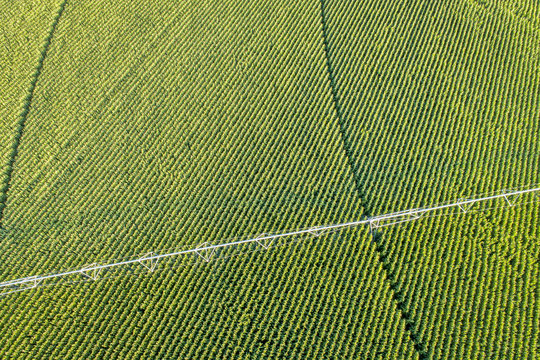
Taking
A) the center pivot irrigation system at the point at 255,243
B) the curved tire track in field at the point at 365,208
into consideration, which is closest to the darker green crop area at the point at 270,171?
the curved tire track in field at the point at 365,208

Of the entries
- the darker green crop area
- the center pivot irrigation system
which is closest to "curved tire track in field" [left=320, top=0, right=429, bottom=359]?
the darker green crop area

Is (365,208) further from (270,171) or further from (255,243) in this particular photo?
(255,243)

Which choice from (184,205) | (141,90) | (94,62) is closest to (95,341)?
(184,205)

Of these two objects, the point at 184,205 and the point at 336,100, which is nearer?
the point at 184,205

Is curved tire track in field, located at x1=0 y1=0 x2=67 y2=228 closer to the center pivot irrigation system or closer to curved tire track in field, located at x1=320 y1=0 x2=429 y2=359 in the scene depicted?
the center pivot irrigation system

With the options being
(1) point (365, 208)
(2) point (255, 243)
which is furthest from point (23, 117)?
(1) point (365, 208)

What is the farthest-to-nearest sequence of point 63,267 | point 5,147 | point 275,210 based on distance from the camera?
point 5,147 < point 275,210 < point 63,267

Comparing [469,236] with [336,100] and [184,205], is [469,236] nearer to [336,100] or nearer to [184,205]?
[336,100]
